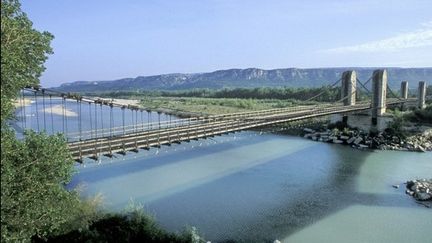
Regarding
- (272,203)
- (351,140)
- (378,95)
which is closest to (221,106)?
(378,95)

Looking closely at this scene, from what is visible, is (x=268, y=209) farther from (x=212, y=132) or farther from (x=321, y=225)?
(x=212, y=132)

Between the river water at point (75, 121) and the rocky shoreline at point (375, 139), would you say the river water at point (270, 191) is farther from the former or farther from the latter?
the river water at point (75, 121)

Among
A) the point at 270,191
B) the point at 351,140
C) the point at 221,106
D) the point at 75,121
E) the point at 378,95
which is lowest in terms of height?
the point at 75,121

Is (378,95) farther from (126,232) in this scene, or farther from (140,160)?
(126,232)

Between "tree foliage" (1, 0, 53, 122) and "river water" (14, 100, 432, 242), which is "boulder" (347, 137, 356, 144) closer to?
"river water" (14, 100, 432, 242)

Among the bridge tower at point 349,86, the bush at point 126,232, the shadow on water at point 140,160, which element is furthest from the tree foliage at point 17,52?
the bridge tower at point 349,86

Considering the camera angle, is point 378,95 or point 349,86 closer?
point 378,95
